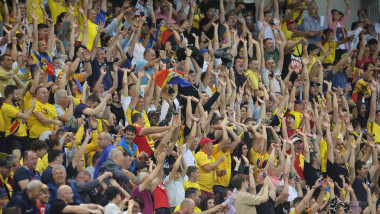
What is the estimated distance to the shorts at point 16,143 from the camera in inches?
448

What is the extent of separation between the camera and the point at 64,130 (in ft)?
36.5

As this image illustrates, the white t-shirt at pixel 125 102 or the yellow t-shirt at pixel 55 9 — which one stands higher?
the yellow t-shirt at pixel 55 9

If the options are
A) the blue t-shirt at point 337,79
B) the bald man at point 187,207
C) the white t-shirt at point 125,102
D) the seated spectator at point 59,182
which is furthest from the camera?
the blue t-shirt at point 337,79

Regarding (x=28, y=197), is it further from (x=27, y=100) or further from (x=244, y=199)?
(x=27, y=100)

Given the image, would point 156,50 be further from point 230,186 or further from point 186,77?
point 230,186

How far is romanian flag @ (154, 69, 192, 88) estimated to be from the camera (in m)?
14.0

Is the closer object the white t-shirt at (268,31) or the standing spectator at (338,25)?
the white t-shirt at (268,31)

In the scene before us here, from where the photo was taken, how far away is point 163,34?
650 inches

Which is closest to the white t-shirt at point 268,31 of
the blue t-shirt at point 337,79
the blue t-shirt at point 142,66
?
the blue t-shirt at point 337,79

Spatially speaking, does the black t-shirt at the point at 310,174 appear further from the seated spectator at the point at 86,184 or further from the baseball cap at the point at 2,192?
the baseball cap at the point at 2,192

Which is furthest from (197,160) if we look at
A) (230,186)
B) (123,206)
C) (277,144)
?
(123,206)

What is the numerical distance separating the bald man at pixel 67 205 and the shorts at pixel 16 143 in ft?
8.99

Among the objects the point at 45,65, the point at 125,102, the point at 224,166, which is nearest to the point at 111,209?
the point at 224,166

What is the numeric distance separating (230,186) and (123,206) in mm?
3613
